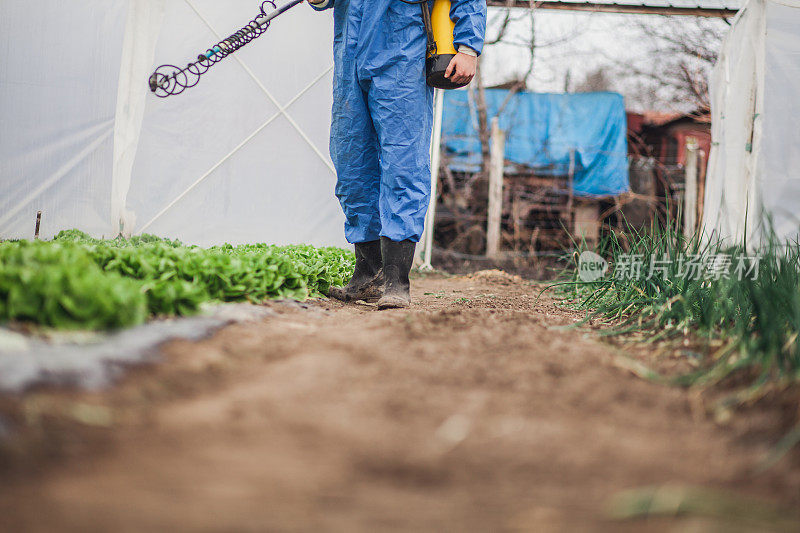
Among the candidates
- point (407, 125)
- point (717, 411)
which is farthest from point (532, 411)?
point (407, 125)

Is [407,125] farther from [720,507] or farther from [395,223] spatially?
[720,507]

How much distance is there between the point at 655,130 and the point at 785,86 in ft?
16.3

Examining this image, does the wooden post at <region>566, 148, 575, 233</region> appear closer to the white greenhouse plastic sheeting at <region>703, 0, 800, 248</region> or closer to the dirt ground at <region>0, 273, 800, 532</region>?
the white greenhouse plastic sheeting at <region>703, 0, 800, 248</region>

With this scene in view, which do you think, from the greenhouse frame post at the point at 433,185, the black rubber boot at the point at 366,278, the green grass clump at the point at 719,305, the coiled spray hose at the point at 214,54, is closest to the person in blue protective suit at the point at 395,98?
the black rubber boot at the point at 366,278

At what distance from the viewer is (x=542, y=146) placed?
7.22 m

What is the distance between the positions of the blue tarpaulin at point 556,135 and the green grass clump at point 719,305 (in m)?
4.43

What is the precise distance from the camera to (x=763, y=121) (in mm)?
3971

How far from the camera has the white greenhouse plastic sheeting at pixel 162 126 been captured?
4.41 metres

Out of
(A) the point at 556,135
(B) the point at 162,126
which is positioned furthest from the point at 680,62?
(B) the point at 162,126

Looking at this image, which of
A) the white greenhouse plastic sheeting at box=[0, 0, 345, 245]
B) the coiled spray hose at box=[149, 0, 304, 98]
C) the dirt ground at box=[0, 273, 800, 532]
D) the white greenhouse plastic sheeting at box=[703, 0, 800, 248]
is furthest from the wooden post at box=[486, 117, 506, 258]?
the dirt ground at box=[0, 273, 800, 532]

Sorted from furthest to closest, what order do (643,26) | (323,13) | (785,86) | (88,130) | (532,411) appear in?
(643,26) < (323,13) < (88,130) < (785,86) < (532,411)

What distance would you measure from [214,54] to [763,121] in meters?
3.51

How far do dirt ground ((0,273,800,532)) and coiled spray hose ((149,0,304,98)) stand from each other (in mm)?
2673

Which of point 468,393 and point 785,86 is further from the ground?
point 785,86
